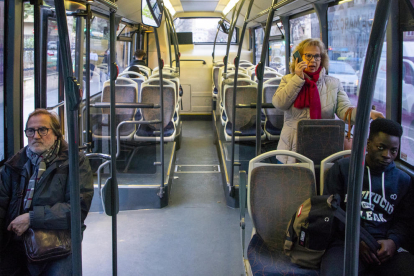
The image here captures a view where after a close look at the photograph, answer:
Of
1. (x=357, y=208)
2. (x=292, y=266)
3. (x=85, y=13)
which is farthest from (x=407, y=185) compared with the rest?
(x=85, y=13)

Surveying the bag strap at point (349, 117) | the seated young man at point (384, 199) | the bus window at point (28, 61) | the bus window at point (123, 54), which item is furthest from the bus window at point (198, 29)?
the seated young man at point (384, 199)

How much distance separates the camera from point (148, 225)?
385 cm

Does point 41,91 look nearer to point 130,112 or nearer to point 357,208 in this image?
point 130,112

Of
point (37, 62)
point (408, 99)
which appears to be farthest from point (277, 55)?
point (37, 62)

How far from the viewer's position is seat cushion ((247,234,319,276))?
213 centimetres

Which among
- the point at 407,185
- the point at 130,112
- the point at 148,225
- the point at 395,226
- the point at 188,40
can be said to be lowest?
the point at 148,225

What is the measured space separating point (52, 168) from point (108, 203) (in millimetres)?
349

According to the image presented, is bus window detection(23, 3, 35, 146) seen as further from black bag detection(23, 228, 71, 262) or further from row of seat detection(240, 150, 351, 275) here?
row of seat detection(240, 150, 351, 275)

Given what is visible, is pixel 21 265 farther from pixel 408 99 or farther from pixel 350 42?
pixel 350 42

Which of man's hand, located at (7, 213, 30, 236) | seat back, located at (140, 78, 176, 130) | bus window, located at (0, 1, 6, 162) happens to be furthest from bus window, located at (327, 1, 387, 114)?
bus window, located at (0, 1, 6, 162)

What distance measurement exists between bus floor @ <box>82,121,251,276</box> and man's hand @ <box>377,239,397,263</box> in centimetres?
125

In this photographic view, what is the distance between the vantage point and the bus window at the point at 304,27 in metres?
5.39

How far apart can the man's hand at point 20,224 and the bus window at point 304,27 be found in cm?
426

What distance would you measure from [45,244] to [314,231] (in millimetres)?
1355
